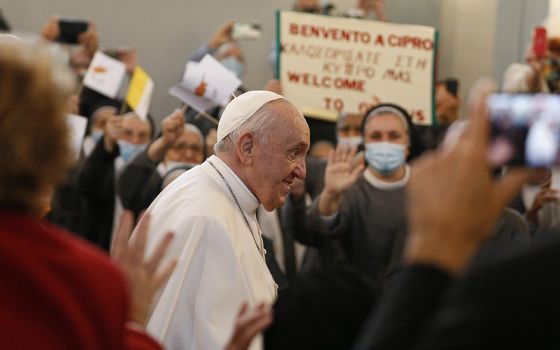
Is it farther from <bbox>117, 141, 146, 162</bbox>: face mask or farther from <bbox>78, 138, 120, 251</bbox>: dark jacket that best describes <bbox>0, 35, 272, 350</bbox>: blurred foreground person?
<bbox>117, 141, 146, 162</bbox>: face mask

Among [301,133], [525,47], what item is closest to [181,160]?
[301,133]

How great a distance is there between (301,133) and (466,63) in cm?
724

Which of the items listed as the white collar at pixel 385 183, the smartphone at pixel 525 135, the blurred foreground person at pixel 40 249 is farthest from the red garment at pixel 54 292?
the white collar at pixel 385 183

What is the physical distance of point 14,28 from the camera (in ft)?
35.3

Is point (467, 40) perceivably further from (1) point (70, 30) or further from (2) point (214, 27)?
(1) point (70, 30)

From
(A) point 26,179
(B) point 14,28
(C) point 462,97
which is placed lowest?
(C) point 462,97

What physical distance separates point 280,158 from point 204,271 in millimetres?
806

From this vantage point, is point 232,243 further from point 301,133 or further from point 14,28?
point 14,28

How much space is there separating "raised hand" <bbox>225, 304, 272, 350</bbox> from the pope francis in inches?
33.4

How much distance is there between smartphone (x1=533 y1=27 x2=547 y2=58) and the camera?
25.2 feet

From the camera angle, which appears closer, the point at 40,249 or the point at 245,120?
the point at 40,249

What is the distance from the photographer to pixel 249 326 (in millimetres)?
2240

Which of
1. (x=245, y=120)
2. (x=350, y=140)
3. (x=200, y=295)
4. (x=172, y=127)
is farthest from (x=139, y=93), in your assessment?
(x=200, y=295)

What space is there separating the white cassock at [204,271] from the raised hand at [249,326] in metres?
1.27
